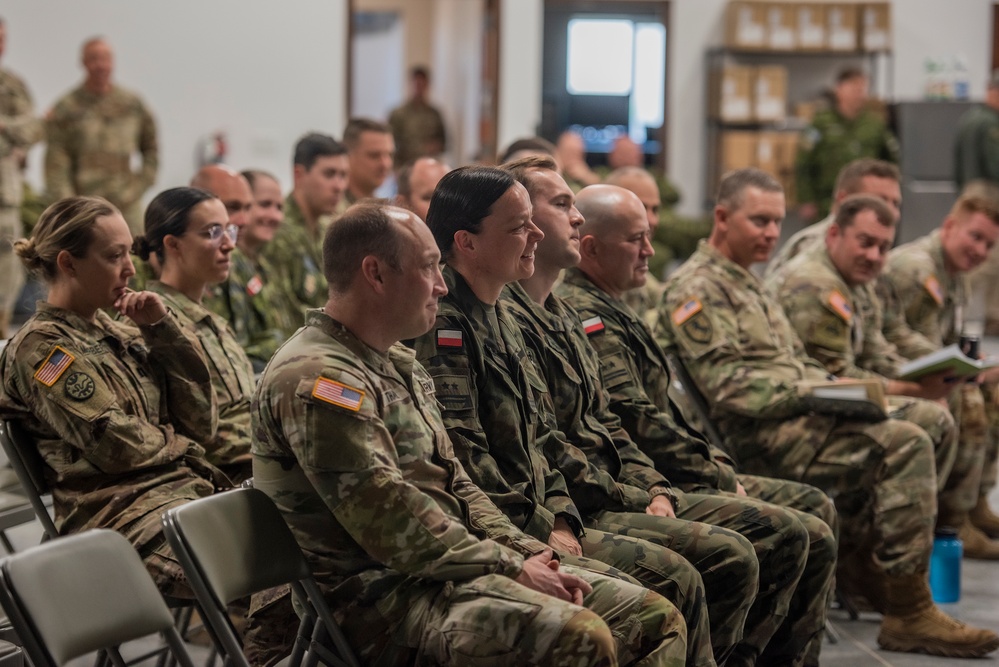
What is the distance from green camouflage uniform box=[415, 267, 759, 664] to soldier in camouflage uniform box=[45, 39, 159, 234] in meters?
5.77

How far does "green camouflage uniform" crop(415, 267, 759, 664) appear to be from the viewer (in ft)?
8.74

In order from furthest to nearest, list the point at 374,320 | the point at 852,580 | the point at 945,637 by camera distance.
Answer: the point at 852,580 < the point at 945,637 < the point at 374,320

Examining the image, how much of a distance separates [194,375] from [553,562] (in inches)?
44.2

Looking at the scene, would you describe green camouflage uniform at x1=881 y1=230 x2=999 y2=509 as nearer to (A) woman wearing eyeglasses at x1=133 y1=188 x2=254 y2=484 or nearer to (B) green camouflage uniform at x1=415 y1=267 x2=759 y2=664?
(B) green camouflage uniform at x1=415 y1=267 x2=759 y2=664

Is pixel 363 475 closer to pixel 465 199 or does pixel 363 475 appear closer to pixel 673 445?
pixel 465 199

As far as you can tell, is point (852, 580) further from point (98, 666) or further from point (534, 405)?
point (98, 666)

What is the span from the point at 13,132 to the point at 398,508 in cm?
603

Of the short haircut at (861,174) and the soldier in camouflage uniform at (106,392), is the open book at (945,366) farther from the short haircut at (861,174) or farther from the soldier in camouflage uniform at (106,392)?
the soldier in camouflage uniform at (106,392)

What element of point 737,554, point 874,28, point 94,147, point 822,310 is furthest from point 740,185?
point 874,28

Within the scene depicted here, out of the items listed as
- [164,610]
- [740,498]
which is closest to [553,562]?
[164,610]

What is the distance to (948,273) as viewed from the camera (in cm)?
515

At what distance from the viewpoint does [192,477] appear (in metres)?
2.97

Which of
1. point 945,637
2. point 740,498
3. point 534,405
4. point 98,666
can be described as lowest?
point 945,637

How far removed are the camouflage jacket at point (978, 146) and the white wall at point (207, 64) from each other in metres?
4.90
